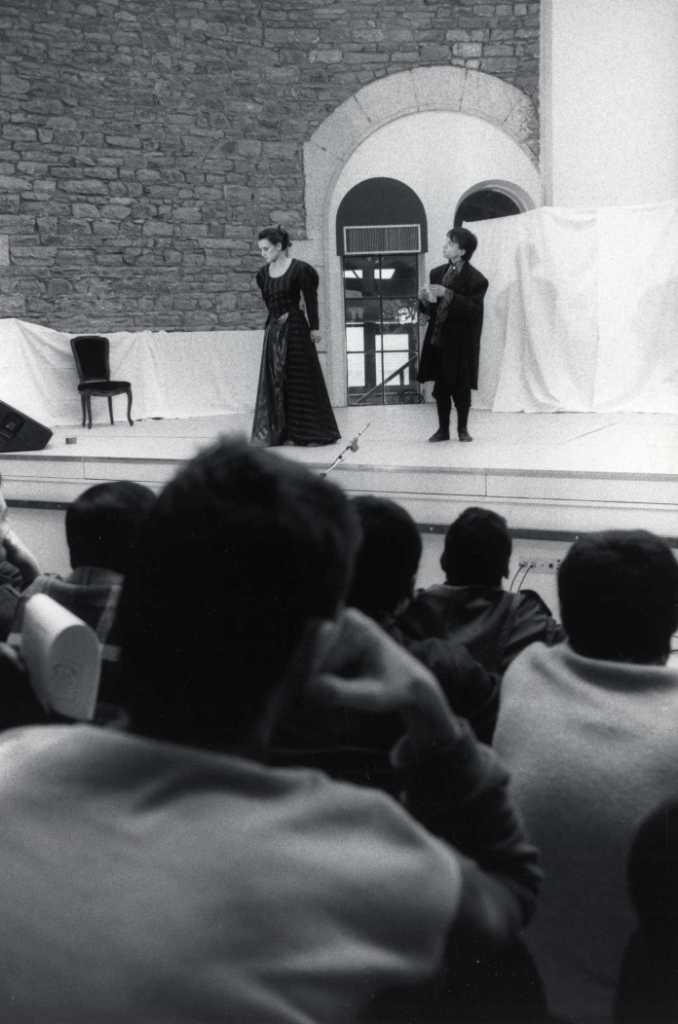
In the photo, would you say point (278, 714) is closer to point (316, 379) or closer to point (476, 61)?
point (316, 379)

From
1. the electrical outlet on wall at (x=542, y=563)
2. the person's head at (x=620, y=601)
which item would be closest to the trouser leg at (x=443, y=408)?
the electrical outlet on wall at (x=542, y=563)

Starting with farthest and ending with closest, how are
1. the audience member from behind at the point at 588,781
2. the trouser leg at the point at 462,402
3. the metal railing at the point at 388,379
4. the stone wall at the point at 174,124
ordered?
the metal railing at the point at 388,379 < the stone wall at the point at 174,124 < the trouser leg at the point at 462,402 < the audience member from behind at the point at 588,781

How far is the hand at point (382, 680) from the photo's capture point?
2.34 feet

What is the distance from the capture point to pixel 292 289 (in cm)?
575

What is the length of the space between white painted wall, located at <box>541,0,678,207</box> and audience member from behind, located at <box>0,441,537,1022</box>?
780 centimetres

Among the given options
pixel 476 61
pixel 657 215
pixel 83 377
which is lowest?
pixel 83 377

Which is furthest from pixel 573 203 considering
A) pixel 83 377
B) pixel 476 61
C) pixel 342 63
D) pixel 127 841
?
pixel 127 841

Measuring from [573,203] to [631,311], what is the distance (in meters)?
1.21

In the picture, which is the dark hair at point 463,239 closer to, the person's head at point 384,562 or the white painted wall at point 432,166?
the person's head at point 384,562

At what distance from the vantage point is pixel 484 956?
92cm

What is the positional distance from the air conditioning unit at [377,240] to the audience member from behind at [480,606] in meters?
8.26

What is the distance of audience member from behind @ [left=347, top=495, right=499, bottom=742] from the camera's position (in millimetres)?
1365

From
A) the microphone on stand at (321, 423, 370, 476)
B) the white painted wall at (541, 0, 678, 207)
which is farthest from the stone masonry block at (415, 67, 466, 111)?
the microphone on stand at (321, 423, 370, 476)

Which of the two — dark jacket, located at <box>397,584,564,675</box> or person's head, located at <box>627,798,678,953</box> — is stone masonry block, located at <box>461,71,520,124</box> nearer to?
dark jacket, located at <box>397,584,564,675</box>
